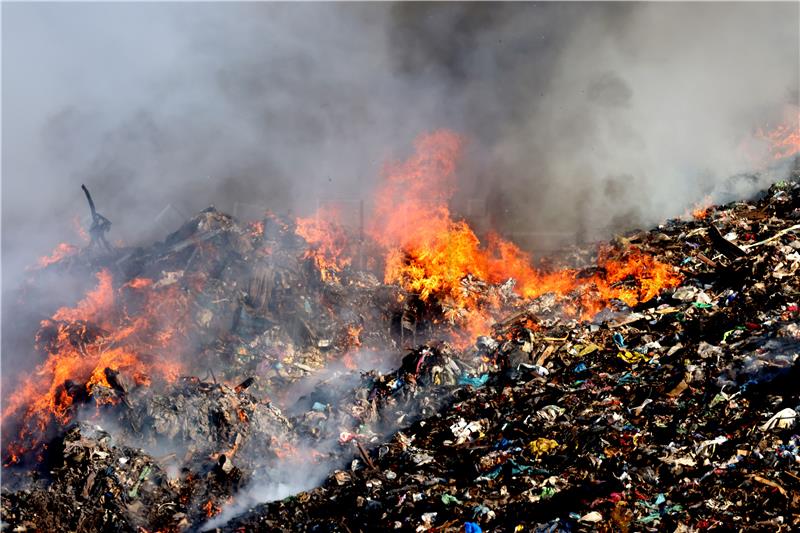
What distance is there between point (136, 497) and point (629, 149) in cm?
1295

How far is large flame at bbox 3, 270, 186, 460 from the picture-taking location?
936cm

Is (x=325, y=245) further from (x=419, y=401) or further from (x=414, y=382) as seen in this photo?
(x=419, y=401)

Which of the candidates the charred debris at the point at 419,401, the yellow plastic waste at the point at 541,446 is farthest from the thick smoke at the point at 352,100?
the yellow plastic waste at the point at 541,446

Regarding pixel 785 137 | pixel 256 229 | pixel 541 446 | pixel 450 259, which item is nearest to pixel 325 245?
pixel 256 229

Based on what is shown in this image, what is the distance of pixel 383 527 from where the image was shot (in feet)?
19.8

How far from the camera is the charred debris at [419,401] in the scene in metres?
5.90

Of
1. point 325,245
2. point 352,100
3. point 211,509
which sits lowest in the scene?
point 211,509

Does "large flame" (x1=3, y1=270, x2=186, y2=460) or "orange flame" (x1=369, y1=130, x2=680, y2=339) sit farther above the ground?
"orange flame" (x1=369, y1=130, x2=680, y2=339)

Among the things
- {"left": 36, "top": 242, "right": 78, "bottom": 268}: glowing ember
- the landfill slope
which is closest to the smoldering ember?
the landfill slope

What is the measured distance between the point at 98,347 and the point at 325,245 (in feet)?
16.7

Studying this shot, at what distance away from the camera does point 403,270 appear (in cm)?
1259

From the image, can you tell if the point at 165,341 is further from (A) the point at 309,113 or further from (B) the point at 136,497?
(A) the point at 309,113

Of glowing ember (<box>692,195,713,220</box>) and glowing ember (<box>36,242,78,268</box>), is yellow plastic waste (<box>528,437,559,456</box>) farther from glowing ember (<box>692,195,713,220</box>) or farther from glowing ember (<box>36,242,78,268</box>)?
glowing ember (<box>36,242,78,268</box>)

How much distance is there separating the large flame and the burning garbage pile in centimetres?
5
